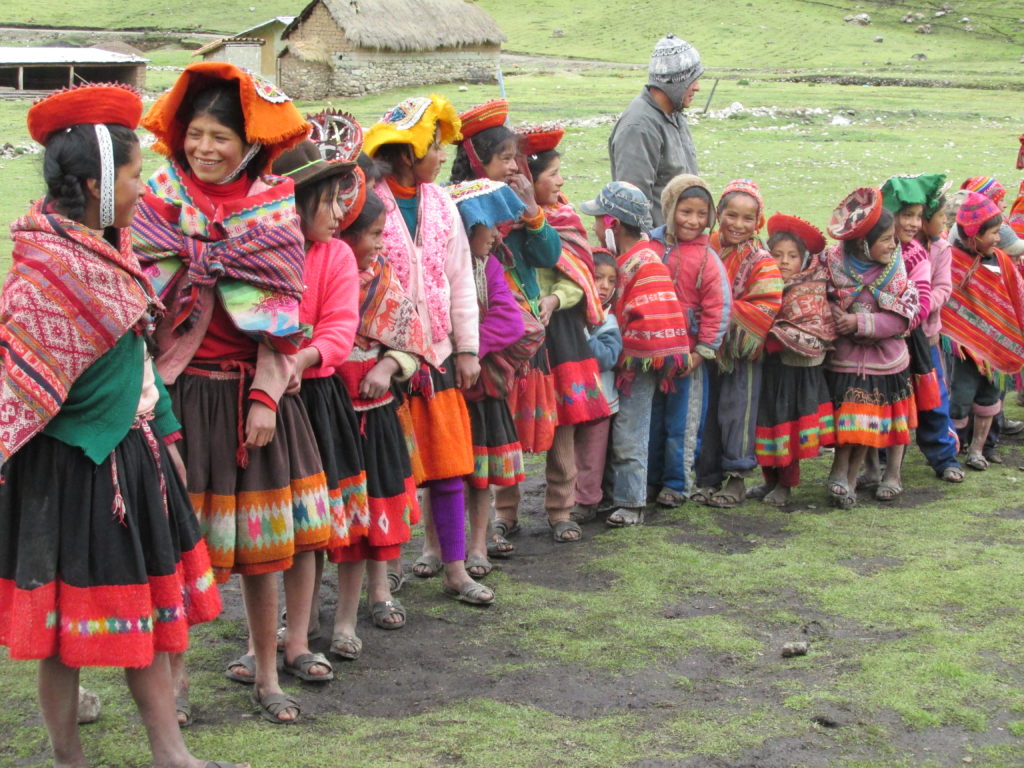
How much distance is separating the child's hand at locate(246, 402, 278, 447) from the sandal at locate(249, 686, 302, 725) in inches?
31.9

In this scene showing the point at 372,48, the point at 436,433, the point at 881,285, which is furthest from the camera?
the point at 372,48

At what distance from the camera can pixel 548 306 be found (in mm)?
5719

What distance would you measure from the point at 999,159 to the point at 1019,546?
12240 millimetres

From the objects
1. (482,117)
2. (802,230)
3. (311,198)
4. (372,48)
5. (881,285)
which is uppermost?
(372,48)

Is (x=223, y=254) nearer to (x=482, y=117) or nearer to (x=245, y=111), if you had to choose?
(x=245, y=111)

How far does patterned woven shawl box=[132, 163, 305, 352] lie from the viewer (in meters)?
3.60

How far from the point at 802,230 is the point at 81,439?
14.7 feet

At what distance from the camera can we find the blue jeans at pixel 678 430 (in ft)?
21.1

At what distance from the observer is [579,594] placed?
5.19m

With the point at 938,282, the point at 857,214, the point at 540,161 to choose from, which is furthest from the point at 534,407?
the point at 938,282

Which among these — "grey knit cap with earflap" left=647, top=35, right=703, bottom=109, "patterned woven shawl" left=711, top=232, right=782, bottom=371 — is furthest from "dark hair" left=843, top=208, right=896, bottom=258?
"grey knit cap with earflap" left=647, top=35, right=703, bottom=109

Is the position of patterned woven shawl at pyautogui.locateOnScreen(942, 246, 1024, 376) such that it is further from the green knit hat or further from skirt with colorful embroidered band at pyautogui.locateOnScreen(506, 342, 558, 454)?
skirt with colorful embroidered band at pyautogui.locateOnScreen(506, 342, 558, 454)

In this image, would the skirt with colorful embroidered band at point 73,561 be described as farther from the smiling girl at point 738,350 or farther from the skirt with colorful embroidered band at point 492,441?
the smiling girl at point 738,350

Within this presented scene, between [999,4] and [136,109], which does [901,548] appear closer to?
[136,109]
